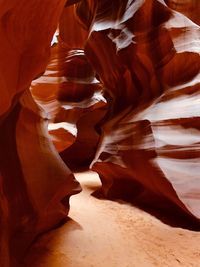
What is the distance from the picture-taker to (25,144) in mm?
2738

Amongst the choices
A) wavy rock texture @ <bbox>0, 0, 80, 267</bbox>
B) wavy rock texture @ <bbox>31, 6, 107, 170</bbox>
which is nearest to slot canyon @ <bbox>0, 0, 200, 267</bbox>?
wavy rock texture @ <bbox>0, 0, 80, 267</bbox>

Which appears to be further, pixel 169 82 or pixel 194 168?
pixel 169 82

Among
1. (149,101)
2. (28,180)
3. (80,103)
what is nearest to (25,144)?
(28,180)

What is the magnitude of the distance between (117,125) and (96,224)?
172 centimetres

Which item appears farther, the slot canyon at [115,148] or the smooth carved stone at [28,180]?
the smooth carved stone at [28,180]

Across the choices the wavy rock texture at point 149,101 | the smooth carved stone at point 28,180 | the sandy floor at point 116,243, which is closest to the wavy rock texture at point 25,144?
the smooth carved stone at point 28,180

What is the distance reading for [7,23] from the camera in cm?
170

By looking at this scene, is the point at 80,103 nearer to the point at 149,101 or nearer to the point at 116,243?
the point at 149,101

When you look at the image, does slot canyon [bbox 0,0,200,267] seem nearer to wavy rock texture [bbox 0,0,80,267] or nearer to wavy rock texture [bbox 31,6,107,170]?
wavy rock texture [bbox 0,0,80,267]

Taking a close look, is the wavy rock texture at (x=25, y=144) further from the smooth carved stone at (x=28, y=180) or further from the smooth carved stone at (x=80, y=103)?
the smooth carved stone at (x=80, y=103)

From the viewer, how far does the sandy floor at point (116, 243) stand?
2.48 metres

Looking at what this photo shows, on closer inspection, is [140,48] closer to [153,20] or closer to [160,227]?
[153,20]

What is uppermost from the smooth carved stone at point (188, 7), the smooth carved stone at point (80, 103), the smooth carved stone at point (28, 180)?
the smooth carved stone at point (188, 7)

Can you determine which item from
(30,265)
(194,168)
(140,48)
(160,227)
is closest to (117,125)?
(140,48)
